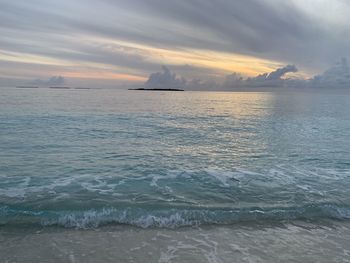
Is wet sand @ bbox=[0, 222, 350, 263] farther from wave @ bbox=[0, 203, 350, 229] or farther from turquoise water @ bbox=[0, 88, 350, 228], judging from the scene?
turquoise water @ bbox=[0, 88, 350, 228]

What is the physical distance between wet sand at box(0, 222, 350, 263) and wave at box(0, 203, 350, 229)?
0.51 meters

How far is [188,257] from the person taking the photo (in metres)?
9.47

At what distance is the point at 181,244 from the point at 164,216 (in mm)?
2290

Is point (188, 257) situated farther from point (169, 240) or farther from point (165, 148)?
point (165, 148)

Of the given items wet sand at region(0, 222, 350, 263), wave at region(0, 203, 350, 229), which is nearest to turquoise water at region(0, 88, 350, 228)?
wave at region(0, 203, 350, 229)

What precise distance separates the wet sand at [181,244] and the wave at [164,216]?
1.68ft

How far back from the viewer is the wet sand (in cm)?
938

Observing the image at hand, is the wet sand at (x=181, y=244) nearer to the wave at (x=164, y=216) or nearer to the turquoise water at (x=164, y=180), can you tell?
the wave at (x=164, y=216)

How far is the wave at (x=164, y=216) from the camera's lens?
1185 cm

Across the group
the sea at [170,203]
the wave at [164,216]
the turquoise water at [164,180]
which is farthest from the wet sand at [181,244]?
the turquoise water at [164,180]

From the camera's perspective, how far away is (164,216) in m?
12.5

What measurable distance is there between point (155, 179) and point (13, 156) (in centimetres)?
1010

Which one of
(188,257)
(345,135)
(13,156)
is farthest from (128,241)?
(345,135)

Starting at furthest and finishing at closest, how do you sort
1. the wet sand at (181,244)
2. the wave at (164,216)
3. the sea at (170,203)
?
1. the wave at (164,216)
2. the sea at (170,203)
3. the wet sand at (181,244)
